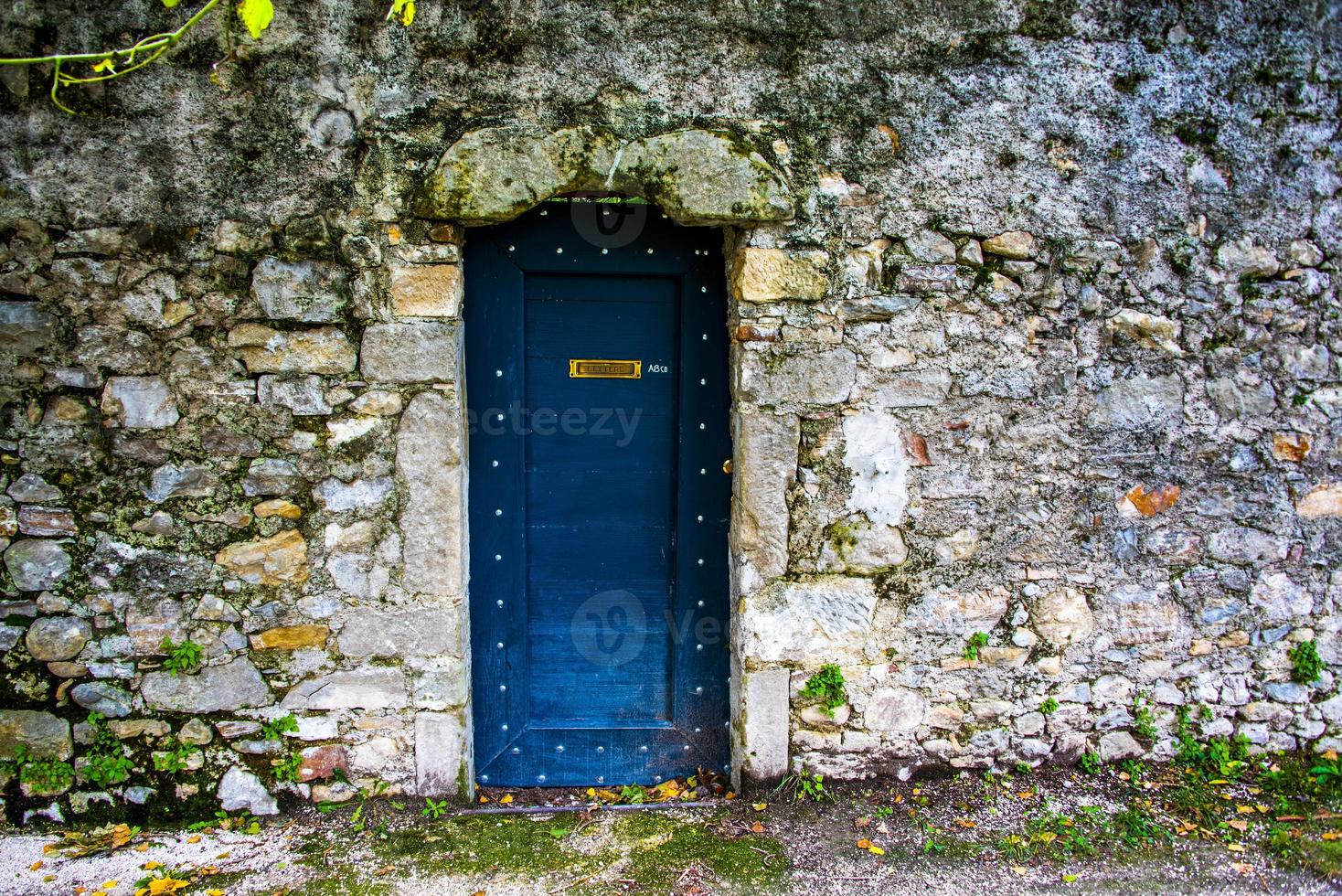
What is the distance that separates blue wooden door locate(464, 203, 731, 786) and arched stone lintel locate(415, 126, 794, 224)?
0.20 metres

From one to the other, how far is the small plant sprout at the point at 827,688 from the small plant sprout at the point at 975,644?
46 cm

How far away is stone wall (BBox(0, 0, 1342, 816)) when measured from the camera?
2463 mm

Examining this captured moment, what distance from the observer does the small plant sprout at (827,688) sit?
2729 millimetres

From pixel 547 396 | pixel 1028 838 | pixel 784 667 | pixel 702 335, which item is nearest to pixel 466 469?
Answer: pixel 547 396

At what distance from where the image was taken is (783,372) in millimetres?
2611

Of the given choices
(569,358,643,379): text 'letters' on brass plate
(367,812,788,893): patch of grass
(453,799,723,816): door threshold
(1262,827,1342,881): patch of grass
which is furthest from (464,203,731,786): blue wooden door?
(1262,827,1342,881): patch of grass

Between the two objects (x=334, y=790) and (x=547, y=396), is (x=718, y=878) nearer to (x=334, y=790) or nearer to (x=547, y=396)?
(x=334, y=790)

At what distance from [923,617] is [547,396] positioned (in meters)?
1.52

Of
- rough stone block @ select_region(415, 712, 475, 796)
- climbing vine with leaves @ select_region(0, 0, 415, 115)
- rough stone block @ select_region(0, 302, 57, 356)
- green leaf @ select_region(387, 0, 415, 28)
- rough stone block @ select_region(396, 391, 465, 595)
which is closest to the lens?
green leaf @ select_region(387, 0, 415, 28)

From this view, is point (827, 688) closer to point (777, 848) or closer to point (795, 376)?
point (777, 848)

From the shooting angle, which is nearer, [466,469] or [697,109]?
[697,109]

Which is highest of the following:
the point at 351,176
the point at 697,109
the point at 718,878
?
the point at 697,109

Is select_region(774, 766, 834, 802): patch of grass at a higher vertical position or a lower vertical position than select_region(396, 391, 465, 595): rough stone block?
lower

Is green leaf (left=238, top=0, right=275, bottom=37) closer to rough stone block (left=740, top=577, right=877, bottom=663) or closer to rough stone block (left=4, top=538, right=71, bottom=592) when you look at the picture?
rough stone block (left=4, top=538, right=71, bottom=592)
